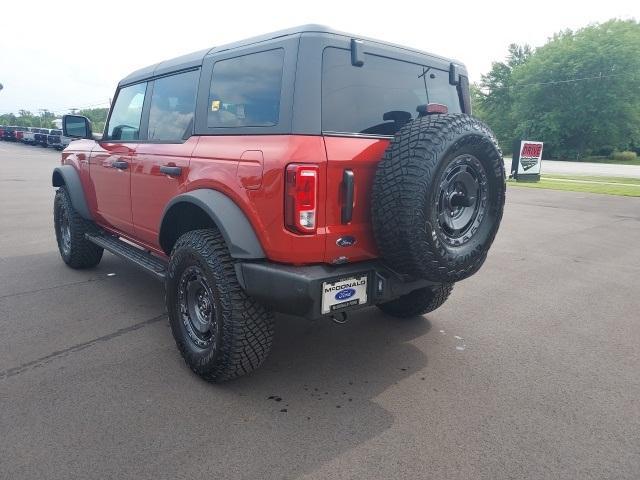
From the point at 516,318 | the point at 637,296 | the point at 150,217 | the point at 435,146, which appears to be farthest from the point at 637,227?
the point at 150,217

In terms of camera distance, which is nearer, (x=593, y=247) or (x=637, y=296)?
(x=637, y=296)

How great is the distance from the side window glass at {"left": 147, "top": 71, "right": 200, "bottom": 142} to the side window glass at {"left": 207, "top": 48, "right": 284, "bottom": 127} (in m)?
0.28

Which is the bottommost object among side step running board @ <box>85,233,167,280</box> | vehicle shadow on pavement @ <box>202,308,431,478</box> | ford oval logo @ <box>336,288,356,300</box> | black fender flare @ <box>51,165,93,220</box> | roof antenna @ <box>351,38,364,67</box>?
vehicle shadow on pavement @ <box>202,308,431,478</box>

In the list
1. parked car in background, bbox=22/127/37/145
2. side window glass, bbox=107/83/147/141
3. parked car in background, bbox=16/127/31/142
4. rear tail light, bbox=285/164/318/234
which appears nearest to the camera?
rear tail light, bbox=285/164/318/234

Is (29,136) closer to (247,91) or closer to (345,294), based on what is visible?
(247,91)

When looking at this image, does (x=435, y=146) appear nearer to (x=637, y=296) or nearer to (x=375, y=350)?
(x=375, y=350)

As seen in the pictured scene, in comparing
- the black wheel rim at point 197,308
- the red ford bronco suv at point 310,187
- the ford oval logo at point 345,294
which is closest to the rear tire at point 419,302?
the red ford bronco suv at point 310,187

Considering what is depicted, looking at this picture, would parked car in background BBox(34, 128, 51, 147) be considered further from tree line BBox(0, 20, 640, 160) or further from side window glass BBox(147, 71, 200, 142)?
tree line BBox(0, 20, 640, 160)

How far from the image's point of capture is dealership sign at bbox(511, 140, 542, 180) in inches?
767

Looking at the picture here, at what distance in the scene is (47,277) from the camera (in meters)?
4.95

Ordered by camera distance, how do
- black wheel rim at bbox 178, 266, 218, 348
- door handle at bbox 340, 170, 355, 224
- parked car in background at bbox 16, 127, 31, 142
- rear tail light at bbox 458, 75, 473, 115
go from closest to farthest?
1. door handle at bbox 340, 170, 355, 224
2. black wheel rim at bbox 178, 266, 218, 348
3. rear tail light at bbox 458, 75, 473, 115
4. parked car in background at bbox 16, 127, 31, 142

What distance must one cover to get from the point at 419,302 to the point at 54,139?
114ft

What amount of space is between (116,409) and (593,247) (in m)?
7.31

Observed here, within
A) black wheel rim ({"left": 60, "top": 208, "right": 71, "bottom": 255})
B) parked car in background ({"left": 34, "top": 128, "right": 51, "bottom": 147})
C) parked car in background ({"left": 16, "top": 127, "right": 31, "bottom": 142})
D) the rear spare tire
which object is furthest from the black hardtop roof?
parked car in background ({"left": 16, "top": 127, "right": 31, "bottom": 142})
